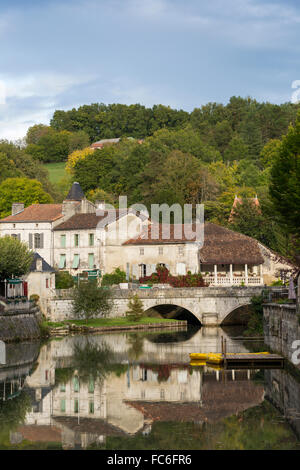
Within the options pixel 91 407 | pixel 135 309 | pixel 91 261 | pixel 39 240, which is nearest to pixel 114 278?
pixel 91 261

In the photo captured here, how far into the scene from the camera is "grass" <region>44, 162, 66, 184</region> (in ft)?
441

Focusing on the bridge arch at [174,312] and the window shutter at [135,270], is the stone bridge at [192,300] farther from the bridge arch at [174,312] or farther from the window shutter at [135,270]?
the window shutter at [135,270]

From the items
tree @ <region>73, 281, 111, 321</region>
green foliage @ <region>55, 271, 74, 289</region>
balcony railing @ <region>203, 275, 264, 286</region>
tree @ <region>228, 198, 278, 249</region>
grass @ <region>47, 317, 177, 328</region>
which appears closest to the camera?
grass @ <region>47, 317, 177, 328</region>

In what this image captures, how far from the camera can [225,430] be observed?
27781mm

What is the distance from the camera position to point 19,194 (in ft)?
298

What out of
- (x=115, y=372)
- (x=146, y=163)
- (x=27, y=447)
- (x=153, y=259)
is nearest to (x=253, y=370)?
(x=115, y=372)

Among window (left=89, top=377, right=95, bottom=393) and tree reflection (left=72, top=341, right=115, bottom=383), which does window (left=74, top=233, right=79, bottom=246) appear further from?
window (left=89, top=377, right=95, bottom=393)

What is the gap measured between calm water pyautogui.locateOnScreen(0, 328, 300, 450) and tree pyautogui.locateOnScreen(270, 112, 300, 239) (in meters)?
8.33

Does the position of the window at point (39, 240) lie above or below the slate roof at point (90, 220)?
below

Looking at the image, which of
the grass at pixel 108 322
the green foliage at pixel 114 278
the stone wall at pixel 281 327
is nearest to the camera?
the stone wall at pixel 281 327

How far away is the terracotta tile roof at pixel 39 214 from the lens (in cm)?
7806

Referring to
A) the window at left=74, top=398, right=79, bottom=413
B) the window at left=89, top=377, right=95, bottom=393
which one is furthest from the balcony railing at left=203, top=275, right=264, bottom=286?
the window at left=74, top=398, right=79, bottom=413

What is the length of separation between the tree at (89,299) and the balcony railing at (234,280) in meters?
11.3

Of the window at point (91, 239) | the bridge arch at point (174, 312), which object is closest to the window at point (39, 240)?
the window at point (91, 239)
